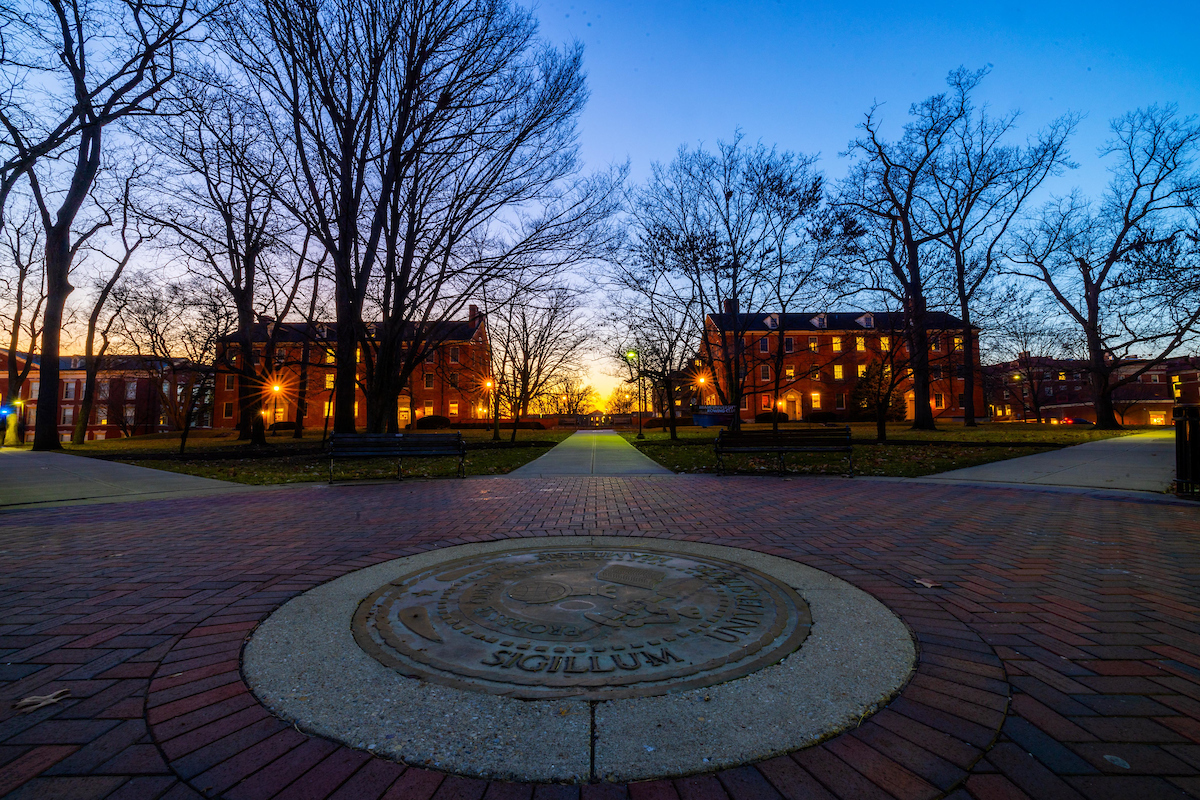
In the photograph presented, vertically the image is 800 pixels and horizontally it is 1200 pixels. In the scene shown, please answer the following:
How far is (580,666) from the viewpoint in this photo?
217 centimetres

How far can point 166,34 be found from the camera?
11062 mm

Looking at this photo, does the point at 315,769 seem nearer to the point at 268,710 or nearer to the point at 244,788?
the point at 244,788

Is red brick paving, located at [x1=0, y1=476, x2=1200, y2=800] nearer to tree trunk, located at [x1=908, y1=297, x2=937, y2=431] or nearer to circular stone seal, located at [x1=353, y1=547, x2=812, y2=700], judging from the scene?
circular stone seal, located at [x1=353, y1=547, x2=812, y2=700]

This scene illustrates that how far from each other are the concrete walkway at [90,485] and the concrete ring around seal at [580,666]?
6891 mm

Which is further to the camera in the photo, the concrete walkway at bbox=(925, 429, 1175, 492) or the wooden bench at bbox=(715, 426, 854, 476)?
the wooden bench at bbox=(715, 426, 854, 476)

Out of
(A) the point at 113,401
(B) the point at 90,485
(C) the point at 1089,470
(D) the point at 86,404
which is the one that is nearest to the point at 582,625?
(B) the point at 90,485

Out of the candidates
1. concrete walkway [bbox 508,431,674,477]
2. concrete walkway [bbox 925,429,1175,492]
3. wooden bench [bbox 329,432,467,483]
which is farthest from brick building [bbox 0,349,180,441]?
concrete walkway [bbox 925,429,1175,492]

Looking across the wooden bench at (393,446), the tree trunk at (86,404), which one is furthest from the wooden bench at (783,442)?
the tree trunk at (86,404)

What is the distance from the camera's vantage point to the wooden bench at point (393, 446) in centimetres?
972

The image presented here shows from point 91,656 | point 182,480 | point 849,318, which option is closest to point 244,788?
point 91,656

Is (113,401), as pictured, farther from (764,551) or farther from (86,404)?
(764,551)

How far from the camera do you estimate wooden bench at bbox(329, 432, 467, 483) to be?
972 cm

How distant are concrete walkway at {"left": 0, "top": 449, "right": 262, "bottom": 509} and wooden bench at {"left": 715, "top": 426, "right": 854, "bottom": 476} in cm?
890

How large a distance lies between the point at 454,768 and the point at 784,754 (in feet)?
3.48
